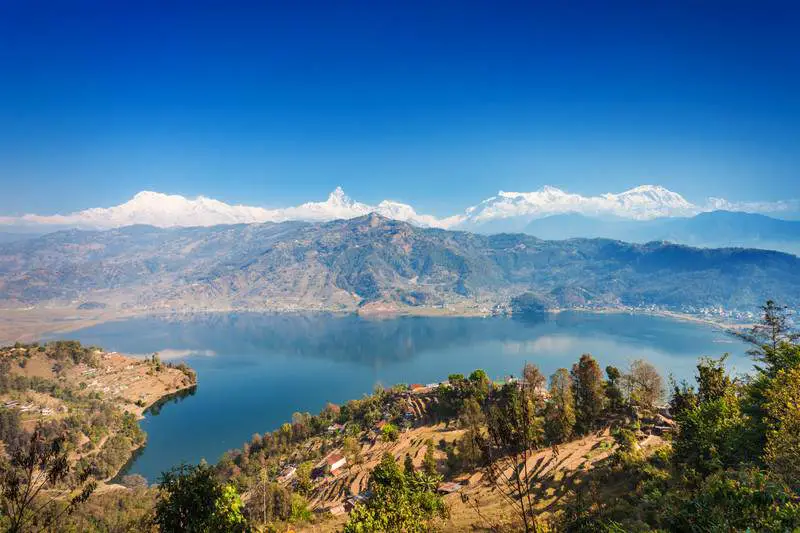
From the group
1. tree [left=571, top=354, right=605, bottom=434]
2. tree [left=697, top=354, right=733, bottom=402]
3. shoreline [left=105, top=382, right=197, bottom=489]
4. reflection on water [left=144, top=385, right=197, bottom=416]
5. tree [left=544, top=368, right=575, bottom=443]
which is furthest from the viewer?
reflection on water [left=144, top=385, right=197, bottom=416]

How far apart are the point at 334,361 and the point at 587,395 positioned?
12190 cm

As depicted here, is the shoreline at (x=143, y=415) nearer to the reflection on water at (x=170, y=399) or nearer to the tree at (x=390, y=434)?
the reflection on water at (x=170, y=399)

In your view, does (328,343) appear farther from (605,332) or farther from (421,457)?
(421,457)

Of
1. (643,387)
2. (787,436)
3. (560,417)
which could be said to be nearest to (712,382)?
(560,417)

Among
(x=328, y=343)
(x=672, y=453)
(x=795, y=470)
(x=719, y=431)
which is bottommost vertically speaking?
(x=328, y=343)

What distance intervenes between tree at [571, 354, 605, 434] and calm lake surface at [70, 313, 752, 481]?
64293mm

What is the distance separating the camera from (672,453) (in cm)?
2120

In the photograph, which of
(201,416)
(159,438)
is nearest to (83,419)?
(159,438)

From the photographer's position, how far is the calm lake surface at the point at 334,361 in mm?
87312

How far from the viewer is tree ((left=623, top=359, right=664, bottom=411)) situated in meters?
37.8

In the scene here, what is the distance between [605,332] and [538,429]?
161690 mm

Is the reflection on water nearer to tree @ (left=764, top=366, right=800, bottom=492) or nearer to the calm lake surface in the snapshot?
the calm lake surface

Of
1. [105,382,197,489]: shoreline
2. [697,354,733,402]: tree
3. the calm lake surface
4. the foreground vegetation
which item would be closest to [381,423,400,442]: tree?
the foreground vegetation

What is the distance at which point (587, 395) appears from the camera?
38000mm
